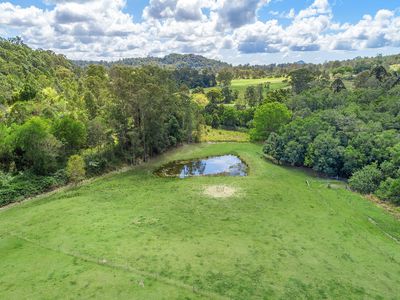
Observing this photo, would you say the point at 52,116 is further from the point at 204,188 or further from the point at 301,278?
the point at 301,278

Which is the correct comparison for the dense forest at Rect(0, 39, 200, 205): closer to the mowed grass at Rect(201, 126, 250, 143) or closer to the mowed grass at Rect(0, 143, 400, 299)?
the mowed grass at Rect(0, 143, 400, 299)

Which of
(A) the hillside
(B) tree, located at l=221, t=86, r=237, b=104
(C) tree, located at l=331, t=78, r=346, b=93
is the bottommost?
(B) tree, located at l=221, t=86, r=237, b=104

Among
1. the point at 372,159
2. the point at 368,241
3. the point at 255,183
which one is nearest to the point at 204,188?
the point at 255,183

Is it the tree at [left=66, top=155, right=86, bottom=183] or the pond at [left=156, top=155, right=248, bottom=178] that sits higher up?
the tree at [left=66, top=155, right=86, bottom=183]

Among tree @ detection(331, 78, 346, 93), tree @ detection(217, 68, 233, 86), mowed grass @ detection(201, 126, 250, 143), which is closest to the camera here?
mowed grass @ detection(201, 126, 250, 143)

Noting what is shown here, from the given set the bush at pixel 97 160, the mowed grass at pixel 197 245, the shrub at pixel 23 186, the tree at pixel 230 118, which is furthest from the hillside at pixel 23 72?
the tree at pixel 230 118

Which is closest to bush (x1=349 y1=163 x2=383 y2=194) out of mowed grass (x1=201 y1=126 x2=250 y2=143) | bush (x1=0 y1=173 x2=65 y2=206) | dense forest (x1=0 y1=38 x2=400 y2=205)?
dense forest (x1=0 y1=38 x2=400 y2=205)

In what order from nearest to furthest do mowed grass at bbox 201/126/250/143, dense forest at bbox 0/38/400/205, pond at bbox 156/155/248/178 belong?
dense forest at bbox 0/38/400/205 < pond at bbox 156/155/248/178 < mowed grass at bbox 201/126/250/143

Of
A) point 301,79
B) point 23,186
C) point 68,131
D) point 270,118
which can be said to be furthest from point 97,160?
point 301,79
